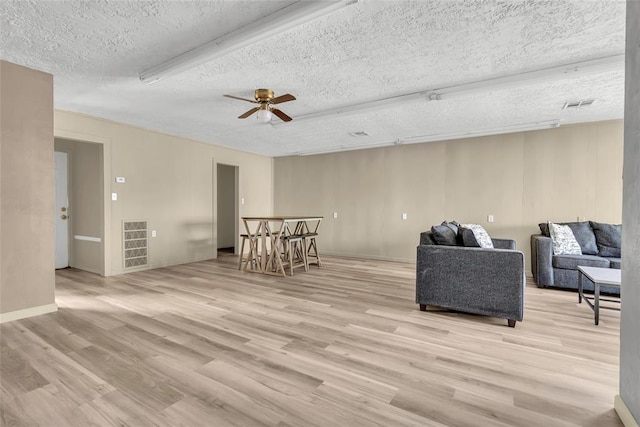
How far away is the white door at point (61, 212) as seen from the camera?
16.2ft

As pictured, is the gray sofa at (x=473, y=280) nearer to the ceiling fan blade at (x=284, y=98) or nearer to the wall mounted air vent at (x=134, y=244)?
the ceiling fan blade at (x=284, y=98)

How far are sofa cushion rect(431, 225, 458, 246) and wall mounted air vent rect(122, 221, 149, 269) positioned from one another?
4543 mm

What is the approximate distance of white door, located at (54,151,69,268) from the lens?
495 centimetres

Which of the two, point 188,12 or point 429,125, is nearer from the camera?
point 188,12

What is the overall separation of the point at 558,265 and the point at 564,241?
417 millimetres

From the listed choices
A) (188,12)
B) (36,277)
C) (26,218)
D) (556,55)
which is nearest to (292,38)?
(188,12)

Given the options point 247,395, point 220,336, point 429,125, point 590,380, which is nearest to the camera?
point 247,395

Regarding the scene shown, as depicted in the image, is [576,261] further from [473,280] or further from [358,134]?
[358,134]

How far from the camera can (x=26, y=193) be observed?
9.30 ft

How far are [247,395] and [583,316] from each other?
326 cm

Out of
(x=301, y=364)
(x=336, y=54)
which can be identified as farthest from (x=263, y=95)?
(x=301, y=364)

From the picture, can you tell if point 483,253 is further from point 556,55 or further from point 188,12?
point 188,12

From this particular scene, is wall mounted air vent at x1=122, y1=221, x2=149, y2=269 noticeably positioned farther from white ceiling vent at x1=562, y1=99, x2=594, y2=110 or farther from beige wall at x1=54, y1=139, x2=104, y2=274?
white ceiling vent at x1=562, y1=99, x2=594, y2=110

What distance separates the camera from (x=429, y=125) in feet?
15.2
